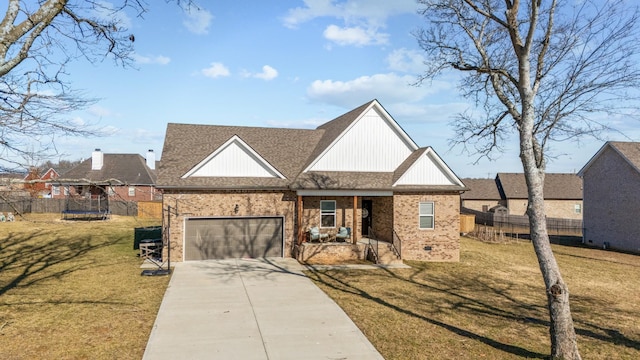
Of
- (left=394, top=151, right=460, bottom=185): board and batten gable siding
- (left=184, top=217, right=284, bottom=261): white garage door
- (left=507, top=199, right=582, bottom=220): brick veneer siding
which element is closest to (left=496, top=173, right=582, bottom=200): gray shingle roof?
(left=507, top=199, right=582, bottom=220): brick veneer siding

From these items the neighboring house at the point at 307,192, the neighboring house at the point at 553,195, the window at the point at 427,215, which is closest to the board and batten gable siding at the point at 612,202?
the neighboring house at the point at 307,192

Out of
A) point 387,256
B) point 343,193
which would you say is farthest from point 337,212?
point 387,256

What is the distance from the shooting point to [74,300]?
12.3 m

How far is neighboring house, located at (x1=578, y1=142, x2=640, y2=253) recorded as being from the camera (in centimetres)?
2675

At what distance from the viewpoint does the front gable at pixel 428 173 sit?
66.7 feet

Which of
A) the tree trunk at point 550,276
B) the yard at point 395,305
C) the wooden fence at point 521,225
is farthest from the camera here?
the wooden fence at point 521,225

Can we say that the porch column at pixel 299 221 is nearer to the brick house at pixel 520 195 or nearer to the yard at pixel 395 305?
the yard at pixel 395 305

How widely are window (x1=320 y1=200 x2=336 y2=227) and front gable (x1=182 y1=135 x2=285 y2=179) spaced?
255 centimetres

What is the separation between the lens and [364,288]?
47.1 feet

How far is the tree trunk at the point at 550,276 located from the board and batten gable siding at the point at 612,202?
75.7 feet

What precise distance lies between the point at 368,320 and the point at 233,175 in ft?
36.3

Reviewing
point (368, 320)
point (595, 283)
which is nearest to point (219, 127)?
point (368, 320)

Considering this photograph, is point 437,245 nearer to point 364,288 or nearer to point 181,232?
point 364,288

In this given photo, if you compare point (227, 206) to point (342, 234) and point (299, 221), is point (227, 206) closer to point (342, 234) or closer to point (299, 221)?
point (299, 221)
